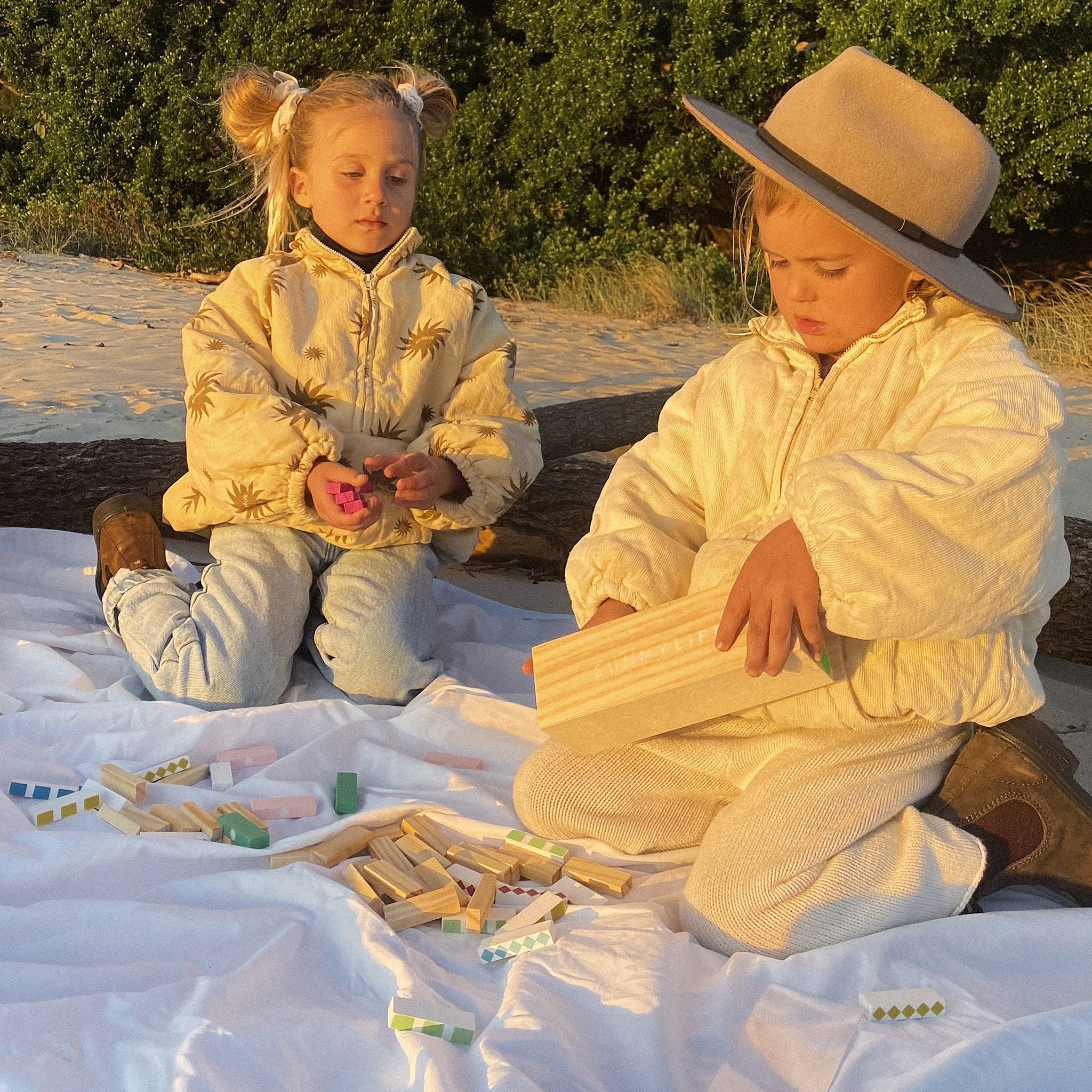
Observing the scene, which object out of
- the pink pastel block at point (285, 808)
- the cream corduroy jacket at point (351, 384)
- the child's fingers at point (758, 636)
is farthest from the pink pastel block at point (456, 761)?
the child's fingers at point (758, 636)

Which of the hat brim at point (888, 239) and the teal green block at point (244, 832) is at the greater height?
the hat brim at point (888, 239)

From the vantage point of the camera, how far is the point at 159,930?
2.12m

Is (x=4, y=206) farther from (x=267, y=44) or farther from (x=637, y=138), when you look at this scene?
(x=637, y=138)

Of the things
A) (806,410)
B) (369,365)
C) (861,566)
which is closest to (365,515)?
(369,365)

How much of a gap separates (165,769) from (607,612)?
40.0 inches

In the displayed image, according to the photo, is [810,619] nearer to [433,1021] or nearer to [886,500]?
[886,500]

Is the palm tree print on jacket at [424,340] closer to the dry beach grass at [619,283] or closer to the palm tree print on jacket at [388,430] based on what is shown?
the palm tree print on jacket at [388,430]

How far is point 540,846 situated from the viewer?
2.47 meters


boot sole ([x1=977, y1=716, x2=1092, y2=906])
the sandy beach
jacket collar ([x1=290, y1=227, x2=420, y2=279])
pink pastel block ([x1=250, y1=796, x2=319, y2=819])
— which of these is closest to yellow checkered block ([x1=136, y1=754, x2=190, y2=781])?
pink pastel block ([x1=250, y1=796, x2=319, y2=819])

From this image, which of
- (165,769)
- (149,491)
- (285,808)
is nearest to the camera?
(285,808)

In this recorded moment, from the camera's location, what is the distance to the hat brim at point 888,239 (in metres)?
2.18

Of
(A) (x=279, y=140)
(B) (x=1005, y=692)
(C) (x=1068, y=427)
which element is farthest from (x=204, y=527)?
(C) (x=1068, y=427)

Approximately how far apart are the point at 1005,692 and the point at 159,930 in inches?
58.7

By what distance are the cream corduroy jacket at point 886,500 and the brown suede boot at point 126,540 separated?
149 centimetres
